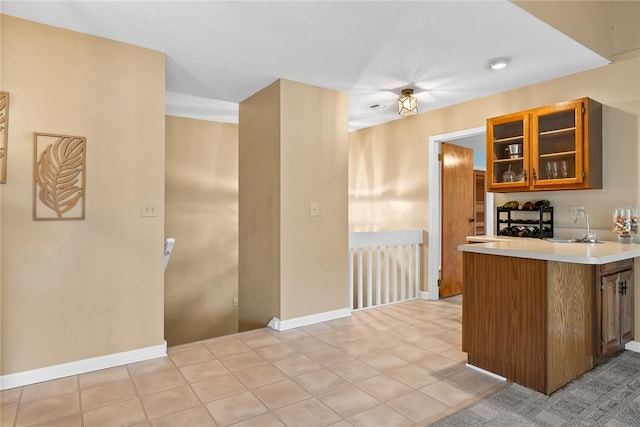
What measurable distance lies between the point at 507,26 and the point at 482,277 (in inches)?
66.0

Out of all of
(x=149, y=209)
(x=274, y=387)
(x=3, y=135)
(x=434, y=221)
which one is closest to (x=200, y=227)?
(x=149, y=209)

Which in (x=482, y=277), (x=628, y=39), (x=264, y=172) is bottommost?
(x=482, y=277)

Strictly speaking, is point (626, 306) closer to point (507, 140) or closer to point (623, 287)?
point (623, 287)

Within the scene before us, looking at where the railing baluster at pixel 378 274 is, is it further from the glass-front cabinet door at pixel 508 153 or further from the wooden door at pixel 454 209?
the glass-front cabinet door at pixel 508 153

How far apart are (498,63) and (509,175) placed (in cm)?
107

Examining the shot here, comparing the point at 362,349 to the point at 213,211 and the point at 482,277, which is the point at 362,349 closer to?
the point at 482,277

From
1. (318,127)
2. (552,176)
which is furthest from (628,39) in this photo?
(318,127)

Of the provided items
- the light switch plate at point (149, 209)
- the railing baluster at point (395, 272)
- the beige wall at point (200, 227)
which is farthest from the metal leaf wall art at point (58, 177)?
the railing baluster at point (395, 272)

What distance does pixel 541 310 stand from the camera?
83.0 inches

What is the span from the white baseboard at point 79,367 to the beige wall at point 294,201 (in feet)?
3.68

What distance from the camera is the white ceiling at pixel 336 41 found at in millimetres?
2232

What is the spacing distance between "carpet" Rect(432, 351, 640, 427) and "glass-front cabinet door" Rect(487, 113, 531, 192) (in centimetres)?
170

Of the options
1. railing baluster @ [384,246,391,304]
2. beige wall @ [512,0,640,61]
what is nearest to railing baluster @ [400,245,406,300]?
railing baluster @ [384,246,391,304]

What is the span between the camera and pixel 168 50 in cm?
279
